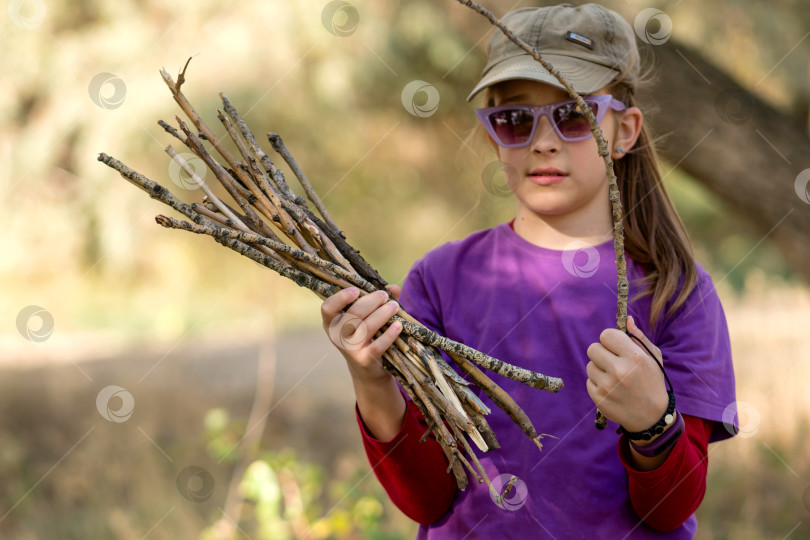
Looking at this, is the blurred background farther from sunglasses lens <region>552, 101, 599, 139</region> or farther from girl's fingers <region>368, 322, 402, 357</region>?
girl's fingers <region>368, 322, 402, 357</region>

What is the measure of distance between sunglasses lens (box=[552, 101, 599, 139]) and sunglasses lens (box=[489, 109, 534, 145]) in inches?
2.2

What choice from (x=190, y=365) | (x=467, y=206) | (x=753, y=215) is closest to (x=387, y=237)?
(x=467, y=206)

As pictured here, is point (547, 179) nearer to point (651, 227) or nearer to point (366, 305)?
point (651, 227)

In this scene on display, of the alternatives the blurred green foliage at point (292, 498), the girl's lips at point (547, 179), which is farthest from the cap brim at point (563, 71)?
the blurred green foliage at point (292, 498)

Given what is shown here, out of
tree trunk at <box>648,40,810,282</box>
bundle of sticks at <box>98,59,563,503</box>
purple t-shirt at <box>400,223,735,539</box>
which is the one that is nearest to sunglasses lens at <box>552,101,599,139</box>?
purple t-shirt at <box>400,223,735,539</box>

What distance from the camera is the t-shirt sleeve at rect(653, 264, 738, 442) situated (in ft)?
4.89

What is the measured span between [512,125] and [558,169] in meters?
0.14

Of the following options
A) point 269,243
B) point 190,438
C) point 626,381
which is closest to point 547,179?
point 626,381

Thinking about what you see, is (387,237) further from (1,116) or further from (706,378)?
(706,378)

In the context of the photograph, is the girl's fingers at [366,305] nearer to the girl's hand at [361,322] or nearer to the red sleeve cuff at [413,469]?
the girl's hand at [361,322]

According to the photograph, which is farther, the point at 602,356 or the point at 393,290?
the point at 393,290

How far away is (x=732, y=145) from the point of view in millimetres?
3141

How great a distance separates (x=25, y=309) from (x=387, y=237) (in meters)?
3.55

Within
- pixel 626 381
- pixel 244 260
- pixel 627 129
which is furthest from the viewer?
pixel 244 260
